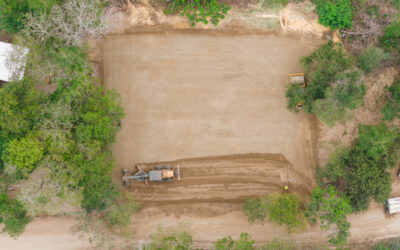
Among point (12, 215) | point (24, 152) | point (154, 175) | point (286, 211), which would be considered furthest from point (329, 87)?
point (12, 215)

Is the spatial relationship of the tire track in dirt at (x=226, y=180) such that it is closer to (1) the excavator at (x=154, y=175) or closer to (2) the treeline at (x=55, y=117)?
(1) the excavator at (x=154, y=175)

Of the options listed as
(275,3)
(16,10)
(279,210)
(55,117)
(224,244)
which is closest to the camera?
(55,117)

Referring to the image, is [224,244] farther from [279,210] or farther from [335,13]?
[335,13]

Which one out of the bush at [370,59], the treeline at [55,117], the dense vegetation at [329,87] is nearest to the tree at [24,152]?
the treeline at [55,117]

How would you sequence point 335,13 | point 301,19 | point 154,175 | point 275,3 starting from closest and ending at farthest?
point 154,175, point 335,13, point 275,3, point 301,19

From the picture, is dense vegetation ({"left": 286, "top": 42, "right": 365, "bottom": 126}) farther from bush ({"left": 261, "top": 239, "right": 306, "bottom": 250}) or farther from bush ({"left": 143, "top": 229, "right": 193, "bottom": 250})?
bush ({"left": 143, "top": 229, "right": 193, "bottom": 250})

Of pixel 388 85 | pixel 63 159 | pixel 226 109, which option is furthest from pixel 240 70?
pixel 63 159
